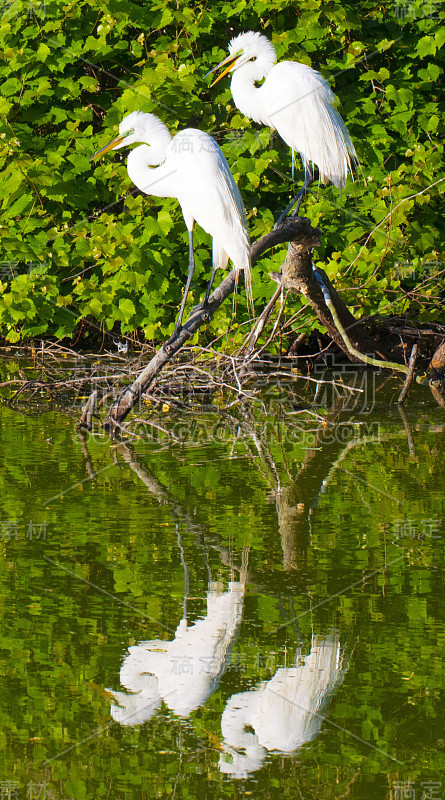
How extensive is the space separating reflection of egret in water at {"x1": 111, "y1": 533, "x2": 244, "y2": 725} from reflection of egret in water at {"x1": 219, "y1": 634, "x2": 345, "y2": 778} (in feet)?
0.39

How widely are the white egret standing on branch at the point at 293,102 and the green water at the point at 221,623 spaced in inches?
80.6

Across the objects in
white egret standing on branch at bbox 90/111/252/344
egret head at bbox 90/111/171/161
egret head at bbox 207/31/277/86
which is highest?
egret head at bbox 207/31/277/86

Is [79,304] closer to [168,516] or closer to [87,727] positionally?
[168,516]

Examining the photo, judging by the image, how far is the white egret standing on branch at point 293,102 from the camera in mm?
5652

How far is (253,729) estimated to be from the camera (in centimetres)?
218

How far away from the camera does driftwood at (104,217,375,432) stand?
495 cm

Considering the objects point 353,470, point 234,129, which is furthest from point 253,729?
point 234,129

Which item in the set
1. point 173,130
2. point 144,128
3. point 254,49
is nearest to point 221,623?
point 144,128

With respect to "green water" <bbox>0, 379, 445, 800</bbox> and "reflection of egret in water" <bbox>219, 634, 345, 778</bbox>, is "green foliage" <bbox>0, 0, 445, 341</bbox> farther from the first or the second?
"reflection of egret in water" <bbox>219, 634, 345, 778</bbox>

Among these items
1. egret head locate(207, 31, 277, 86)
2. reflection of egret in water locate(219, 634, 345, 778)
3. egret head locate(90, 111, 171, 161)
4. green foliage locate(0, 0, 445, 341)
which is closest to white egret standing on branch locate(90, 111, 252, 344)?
egret head locate(90, 111, 171, 161)

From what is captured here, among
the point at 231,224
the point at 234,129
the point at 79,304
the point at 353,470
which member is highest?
the point at 234,129

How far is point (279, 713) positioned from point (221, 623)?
494 millimetres

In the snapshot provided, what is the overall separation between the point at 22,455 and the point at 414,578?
2.19 m

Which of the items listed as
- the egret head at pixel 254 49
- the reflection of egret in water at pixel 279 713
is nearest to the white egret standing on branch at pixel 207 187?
the egret head at pixel 254 49
